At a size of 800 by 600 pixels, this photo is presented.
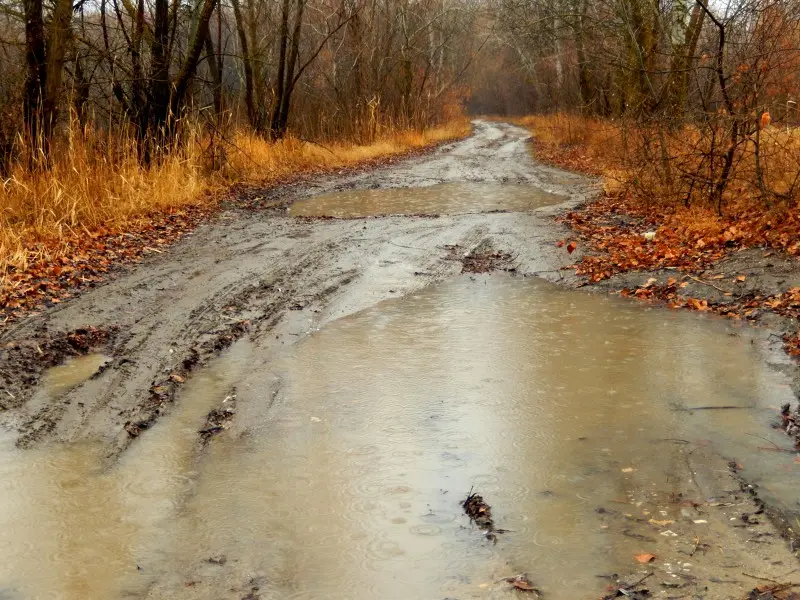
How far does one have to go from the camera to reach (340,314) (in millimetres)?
6066

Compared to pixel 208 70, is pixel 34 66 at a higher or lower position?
lower

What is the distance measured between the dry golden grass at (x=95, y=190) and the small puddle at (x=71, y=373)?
1.71 m

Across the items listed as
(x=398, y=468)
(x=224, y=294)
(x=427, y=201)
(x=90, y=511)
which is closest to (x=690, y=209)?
(x=427, y=201)

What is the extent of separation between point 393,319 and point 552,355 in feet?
4.39

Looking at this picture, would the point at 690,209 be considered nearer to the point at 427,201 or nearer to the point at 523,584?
the point at 427,201

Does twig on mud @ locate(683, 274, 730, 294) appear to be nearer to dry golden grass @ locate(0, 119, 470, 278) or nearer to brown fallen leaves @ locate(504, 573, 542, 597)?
brown fallen leaves @ locate(504, 573, 542, 597)

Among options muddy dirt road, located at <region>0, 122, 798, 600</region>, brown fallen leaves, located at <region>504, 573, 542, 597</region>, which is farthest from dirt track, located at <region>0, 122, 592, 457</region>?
brown fallen leaves, located at <region>504, 573, 542, 597</region>

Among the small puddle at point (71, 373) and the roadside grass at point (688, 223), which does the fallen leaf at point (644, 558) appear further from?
the small puddle at point (71, 373)

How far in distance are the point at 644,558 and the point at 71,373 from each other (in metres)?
3.53

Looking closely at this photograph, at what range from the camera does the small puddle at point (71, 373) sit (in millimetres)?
4570

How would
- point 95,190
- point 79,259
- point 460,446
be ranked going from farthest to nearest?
point 95,190
point 79,259
point 460,446

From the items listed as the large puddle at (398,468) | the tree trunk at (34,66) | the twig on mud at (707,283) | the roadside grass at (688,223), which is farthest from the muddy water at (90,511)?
the tree trunk at (34,66)

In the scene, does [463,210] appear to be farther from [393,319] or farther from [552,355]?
[552,355]

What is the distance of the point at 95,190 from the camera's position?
8.75 m
